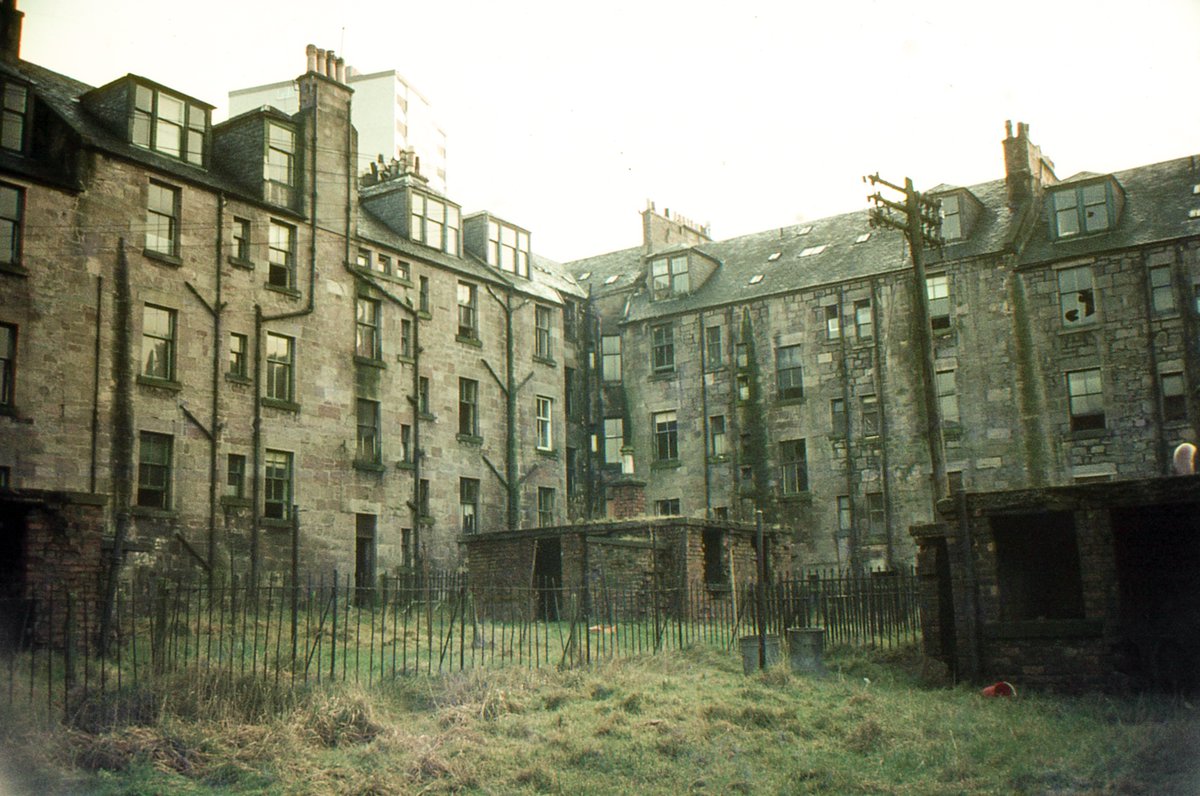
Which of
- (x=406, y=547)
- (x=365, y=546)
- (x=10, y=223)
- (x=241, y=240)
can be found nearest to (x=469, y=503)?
(x=406, y=547)

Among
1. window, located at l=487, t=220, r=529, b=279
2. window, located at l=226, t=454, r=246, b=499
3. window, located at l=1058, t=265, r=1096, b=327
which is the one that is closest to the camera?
window, located at l=226, t=454, r=246, b=499

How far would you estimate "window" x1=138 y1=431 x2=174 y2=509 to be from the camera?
86.1 feet

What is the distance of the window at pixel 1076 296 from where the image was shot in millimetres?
34875

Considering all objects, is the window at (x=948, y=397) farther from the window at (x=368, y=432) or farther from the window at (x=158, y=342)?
the window at (x=158, y=342)

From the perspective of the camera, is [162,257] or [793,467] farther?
[793,467]

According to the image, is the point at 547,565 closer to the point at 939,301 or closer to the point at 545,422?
the point at 545,422

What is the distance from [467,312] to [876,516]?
50.2ft

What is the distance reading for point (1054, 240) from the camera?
36031mm

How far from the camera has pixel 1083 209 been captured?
3578 centimetres

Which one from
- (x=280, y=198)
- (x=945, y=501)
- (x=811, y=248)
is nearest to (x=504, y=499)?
(x=280, y=198)

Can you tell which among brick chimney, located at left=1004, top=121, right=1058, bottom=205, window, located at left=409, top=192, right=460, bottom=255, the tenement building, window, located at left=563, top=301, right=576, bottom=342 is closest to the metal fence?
the tenement building

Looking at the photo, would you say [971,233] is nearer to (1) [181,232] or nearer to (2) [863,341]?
(2) [863,341]

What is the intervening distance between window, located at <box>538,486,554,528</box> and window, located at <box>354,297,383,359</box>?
8473 millimetres

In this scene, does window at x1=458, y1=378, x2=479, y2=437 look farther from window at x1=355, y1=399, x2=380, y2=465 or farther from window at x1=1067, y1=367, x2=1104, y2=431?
window at x1=1067, y1=367, x2=1104, y2=431
